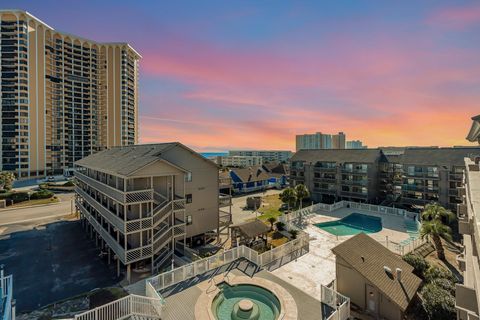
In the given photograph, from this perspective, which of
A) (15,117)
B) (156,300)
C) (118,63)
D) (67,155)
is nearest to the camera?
(156,300)

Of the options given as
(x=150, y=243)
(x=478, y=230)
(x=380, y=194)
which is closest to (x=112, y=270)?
(x=150, y=243)

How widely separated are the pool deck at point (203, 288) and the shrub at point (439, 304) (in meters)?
5.91

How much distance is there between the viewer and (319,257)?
23203 mm

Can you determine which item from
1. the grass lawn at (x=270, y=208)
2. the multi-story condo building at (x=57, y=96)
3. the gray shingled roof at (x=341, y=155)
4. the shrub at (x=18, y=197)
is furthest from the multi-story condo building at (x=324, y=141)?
the shrub at (x=18, y=197)

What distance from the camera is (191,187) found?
85.5 ft

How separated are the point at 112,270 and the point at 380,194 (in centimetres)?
4958

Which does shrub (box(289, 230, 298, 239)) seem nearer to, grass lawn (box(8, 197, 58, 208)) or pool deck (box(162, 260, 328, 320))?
pool deck (box(162, 260, 328, 320))

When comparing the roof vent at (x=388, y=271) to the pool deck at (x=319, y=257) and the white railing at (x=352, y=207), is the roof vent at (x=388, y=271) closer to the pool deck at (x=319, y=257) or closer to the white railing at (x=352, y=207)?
the pool deck at (x=319, y=257)

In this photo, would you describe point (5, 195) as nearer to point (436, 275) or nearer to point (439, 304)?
point (439, 304)

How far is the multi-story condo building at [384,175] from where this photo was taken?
38.7 meters

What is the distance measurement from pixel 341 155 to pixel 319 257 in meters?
34.2

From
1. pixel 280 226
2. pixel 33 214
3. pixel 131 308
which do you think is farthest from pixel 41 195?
pixel 131 308

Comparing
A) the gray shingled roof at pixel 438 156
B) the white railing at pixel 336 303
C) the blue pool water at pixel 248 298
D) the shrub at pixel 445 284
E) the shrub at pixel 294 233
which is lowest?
the shrub at pixel 294 233

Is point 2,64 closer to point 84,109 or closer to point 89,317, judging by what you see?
point 84,109
